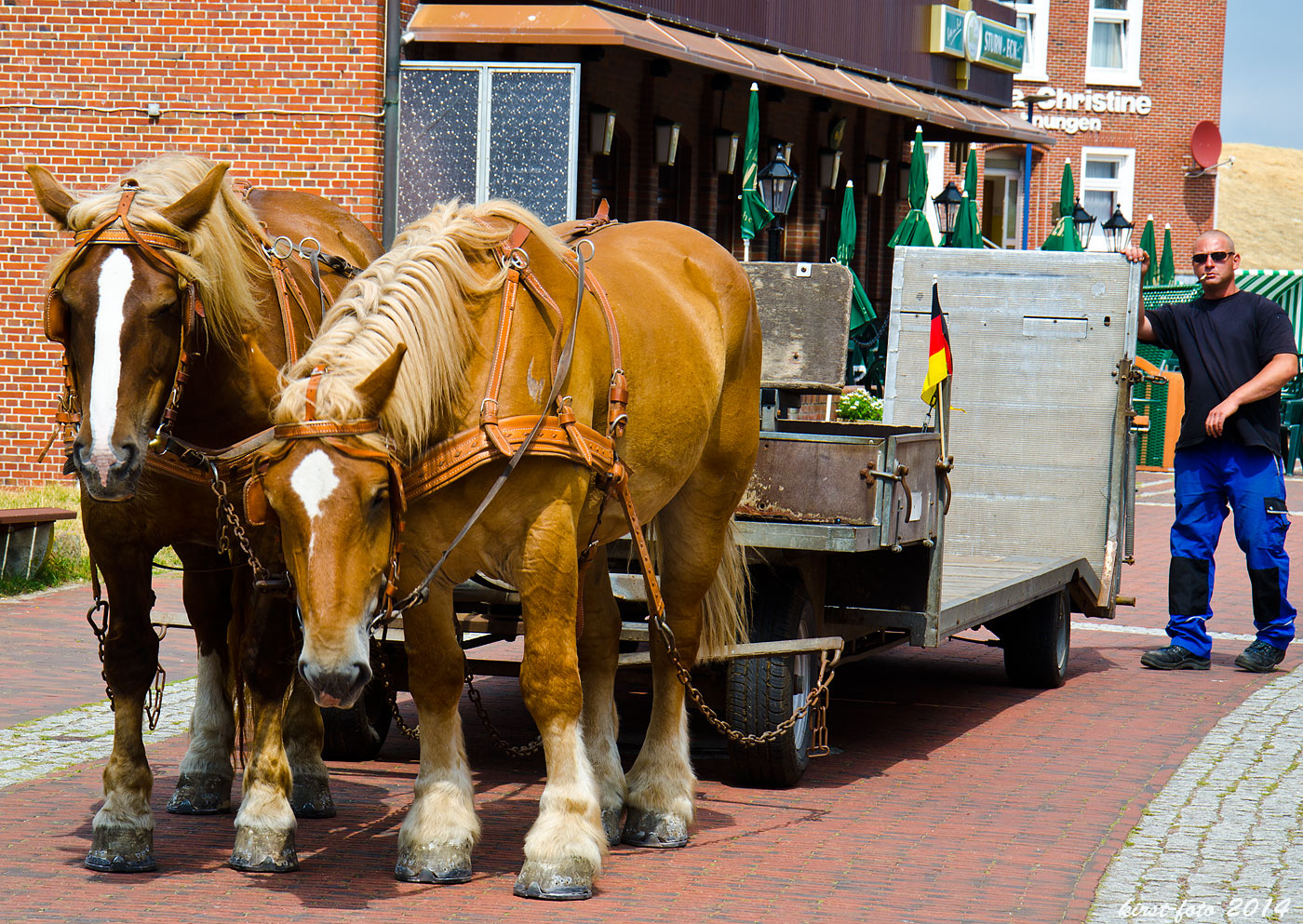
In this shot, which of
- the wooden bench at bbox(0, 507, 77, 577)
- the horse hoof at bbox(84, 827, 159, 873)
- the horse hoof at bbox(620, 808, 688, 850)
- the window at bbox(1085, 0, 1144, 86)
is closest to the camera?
the horse hoof at bbox(84, 827, 159, 873)

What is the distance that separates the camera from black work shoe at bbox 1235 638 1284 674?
31.3 ft

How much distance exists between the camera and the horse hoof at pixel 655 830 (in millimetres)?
5625

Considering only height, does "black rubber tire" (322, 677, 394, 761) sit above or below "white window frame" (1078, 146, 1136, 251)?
below

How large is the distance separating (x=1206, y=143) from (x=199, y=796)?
1447 inches

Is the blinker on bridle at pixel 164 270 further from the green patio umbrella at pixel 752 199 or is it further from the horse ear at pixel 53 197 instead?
the green patio umbrella at pixel 752 199

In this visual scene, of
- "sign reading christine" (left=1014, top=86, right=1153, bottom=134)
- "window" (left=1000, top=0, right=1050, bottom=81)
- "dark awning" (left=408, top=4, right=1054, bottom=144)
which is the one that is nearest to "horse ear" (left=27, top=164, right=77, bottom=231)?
"dark awning" (left=408, top=4, right=1054, bottom=144)

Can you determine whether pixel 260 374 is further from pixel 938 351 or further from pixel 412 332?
pixel 938 351

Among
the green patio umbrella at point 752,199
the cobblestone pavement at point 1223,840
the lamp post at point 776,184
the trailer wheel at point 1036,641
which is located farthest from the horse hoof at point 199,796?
the lamp post at point 776,184

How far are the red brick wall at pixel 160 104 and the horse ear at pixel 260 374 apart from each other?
10.0 m

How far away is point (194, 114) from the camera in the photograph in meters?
15.1

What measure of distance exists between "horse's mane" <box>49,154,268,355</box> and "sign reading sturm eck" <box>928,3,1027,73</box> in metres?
20.6

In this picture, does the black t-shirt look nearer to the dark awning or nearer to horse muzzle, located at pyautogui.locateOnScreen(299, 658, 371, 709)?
horse muzzle, located at pyautogui.locateOnScreen(299, 658, 371, 709)

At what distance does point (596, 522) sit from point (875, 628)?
2.12 meters

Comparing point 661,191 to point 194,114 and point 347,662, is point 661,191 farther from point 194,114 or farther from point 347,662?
point 347,662
